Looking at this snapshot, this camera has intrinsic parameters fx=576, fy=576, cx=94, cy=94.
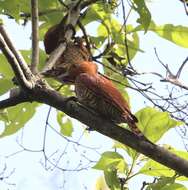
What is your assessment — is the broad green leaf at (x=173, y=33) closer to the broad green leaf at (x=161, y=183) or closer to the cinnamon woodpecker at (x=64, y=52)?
the cinnamon woodpecker at (x=64, y=52)

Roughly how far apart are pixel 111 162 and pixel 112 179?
5cm

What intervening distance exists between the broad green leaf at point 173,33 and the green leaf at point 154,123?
31cm

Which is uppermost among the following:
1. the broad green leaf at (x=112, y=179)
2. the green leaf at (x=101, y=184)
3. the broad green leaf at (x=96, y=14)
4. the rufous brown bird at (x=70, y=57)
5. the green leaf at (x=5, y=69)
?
the broad green leaf at (x=96, y=14)

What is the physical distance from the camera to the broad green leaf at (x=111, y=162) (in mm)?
1608

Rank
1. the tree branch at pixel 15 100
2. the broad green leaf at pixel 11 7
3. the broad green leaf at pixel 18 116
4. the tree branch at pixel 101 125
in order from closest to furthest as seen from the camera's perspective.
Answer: the tree branch at pixel 101 125
the tree branch at pixel 15 100
the broad green leaf at pixel 11 7
the broad green leaf at pixel 18 116

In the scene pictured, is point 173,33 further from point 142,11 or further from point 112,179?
point 112,179

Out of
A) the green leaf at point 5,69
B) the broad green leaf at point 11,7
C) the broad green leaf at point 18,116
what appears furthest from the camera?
the broad green leaf at point 18,116

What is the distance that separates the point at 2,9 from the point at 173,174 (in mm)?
662

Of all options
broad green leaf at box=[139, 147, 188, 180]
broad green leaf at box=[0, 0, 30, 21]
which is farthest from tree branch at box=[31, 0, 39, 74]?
broad green leaf at box=[139, 147, 188, 180]

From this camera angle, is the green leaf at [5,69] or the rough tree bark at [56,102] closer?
the rough tree bark at [56,102]

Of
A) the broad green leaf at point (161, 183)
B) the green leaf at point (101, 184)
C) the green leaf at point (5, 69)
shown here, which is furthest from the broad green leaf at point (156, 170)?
the green leaf at point (5, 69)

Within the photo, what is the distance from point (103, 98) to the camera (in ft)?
4.89

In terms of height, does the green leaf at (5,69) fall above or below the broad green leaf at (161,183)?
above

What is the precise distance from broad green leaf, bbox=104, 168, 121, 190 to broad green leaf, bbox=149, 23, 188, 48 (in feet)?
1.64
